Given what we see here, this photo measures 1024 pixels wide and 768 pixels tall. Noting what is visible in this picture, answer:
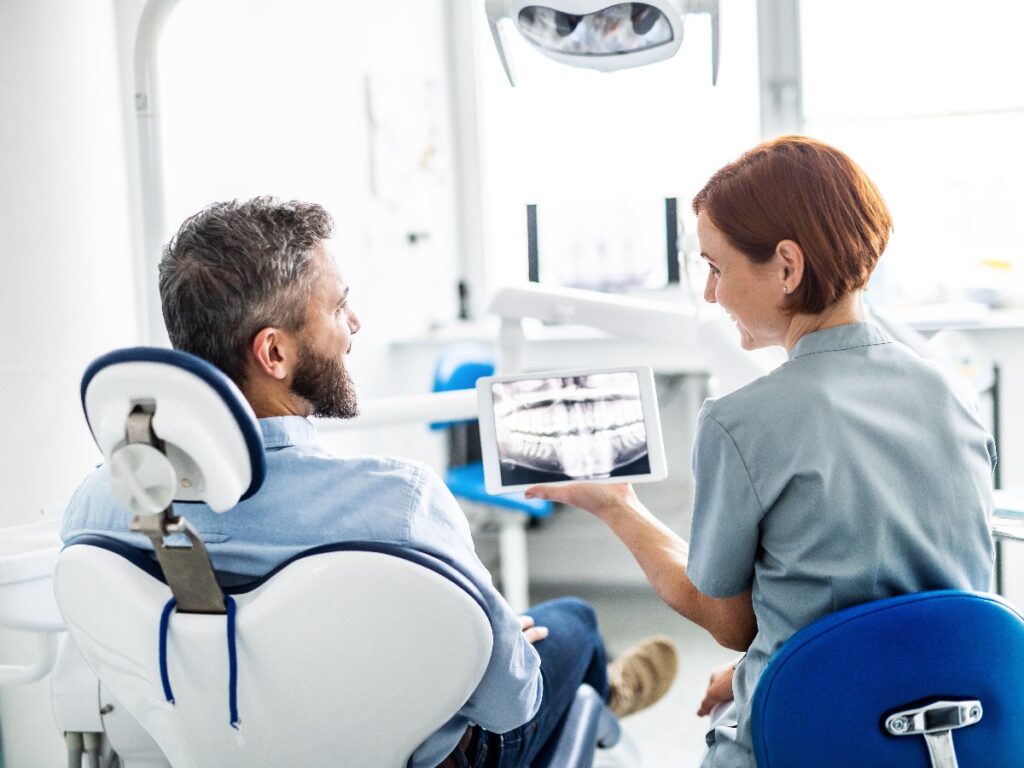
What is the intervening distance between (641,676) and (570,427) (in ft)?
2.90

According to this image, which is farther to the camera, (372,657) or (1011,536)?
(1011,536)

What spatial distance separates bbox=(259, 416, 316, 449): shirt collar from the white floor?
1411 millimetres

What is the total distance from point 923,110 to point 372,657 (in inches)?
117

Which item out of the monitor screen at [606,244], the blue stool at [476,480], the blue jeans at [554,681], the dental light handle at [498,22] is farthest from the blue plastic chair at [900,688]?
the monitor screen at [606,244]

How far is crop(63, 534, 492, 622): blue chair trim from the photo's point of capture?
1.01m

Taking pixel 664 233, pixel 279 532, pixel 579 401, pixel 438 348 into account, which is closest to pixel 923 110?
pixel 664 233

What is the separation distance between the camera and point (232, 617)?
1.01 m

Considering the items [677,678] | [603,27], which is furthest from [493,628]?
[677,678]

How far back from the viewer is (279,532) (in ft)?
3.60

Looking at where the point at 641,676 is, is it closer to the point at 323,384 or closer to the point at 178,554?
the point at 323,384

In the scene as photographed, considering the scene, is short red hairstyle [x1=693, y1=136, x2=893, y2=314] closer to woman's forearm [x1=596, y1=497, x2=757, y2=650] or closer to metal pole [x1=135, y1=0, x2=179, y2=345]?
woman's forearm [x1=596, y1=497, x2=757, y2=650]

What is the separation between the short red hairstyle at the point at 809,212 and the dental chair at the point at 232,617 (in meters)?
0.50

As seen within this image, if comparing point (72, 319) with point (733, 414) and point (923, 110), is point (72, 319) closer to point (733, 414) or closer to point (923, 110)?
point (733, 414)

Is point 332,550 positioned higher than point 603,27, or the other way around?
→ point 603,27
